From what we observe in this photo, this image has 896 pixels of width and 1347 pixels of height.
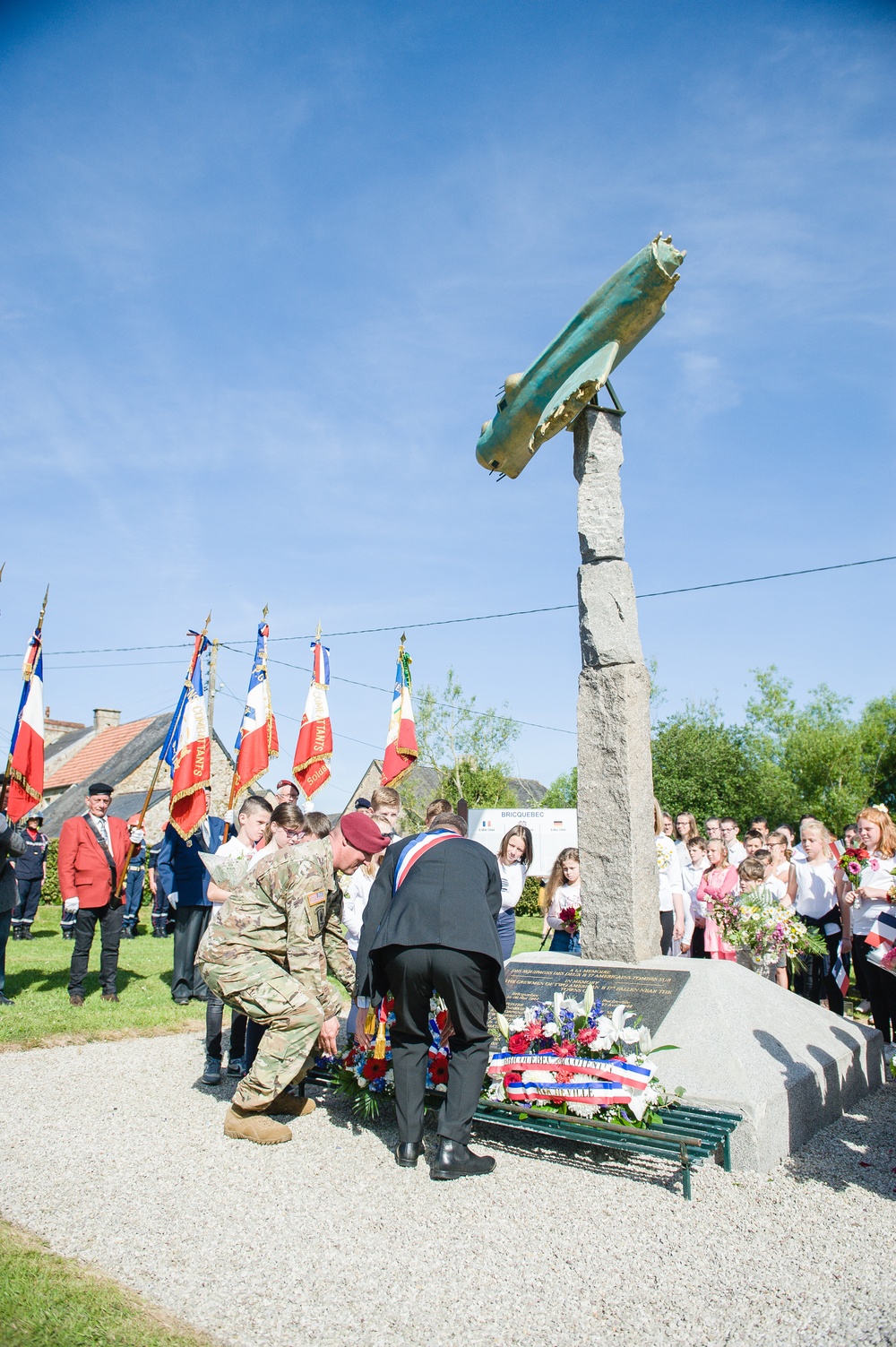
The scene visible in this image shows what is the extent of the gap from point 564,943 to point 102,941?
480 centimetres

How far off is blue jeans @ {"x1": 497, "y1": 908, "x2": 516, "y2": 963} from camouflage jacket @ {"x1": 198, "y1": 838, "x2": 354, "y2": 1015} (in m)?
2.40

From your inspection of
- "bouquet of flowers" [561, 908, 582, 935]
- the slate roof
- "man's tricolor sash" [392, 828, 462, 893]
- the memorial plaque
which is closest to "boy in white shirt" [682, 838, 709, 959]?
"bouquet of flowers" [561, 908, 582, 935]

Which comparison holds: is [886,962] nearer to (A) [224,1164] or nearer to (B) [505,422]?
(A) [224,1164]

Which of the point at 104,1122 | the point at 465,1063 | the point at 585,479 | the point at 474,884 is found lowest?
the point at 104,1122

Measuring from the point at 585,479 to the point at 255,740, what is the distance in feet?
23.4

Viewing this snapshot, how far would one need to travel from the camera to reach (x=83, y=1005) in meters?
8.38

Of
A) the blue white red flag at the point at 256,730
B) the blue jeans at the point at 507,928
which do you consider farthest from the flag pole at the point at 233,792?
the blue jeans at the point at 507,928

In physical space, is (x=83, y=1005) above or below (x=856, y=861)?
below

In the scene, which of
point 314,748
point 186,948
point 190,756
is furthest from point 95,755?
point 186,948

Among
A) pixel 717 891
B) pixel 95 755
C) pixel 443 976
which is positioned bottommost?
pixel 443 976

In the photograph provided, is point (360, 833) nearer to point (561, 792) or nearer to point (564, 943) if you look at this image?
point (564, 943)

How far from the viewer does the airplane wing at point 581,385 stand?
676cm

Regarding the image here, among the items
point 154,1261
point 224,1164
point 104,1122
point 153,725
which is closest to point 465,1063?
point 224,1164

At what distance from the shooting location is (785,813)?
111 feet
